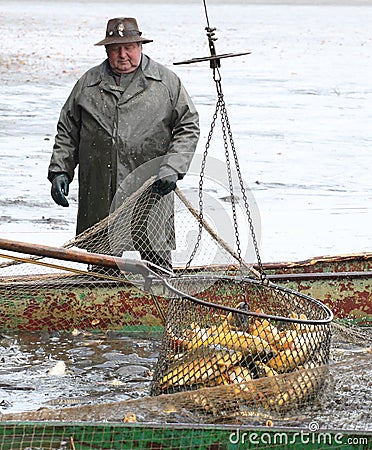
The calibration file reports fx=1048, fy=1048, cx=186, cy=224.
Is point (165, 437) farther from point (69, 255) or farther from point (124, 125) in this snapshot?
point (124, 125)

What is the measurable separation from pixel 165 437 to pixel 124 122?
3013 mm

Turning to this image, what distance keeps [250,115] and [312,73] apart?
736cm

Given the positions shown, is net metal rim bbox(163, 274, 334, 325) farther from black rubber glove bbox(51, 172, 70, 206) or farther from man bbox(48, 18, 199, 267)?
black rubber glove bbox(51, 172, 70, 206)

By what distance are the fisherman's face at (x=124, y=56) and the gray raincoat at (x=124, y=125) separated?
3.1 inches

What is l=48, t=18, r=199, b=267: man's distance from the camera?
6715 mm

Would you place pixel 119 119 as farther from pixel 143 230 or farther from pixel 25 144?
pixel 25 144

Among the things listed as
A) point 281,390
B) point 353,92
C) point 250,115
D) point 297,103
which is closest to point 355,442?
point 281,390

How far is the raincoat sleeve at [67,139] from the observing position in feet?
22.5

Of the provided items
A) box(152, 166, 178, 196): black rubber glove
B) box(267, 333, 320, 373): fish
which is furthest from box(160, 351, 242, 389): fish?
box(152, 166, 178, 196): black rubber glove

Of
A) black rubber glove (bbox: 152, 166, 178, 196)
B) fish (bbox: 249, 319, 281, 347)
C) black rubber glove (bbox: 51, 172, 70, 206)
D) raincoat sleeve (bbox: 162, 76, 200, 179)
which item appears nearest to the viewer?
fish (bbox: 249, 319, 281, 347)

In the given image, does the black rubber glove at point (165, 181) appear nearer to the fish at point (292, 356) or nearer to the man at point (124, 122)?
the man at point (124, 122)

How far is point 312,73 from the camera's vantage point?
80.5ft

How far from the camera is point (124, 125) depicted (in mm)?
6738

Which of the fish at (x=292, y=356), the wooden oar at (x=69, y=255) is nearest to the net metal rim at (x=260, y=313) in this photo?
the fish at (x=292, y=356)
